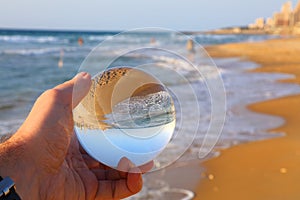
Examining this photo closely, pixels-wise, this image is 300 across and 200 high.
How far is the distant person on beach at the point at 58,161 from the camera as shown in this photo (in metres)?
1.62

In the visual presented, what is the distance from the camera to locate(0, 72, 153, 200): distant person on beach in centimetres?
162

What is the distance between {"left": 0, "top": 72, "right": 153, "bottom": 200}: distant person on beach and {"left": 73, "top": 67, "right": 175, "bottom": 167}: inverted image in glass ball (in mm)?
58

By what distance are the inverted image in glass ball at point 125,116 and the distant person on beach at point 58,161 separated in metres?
0.06

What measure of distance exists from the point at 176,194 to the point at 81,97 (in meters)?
2.56

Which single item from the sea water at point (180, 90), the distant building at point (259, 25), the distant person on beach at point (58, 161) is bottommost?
the distant building at point (259, 25)

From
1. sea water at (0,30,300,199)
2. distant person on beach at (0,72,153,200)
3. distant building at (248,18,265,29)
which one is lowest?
distant building at (248,18,265,29)

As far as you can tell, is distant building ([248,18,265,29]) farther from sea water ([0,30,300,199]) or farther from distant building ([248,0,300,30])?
sea water ([0,30,300,199])

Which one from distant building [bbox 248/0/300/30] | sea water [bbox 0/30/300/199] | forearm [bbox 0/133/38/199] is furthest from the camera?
distant building [bbox 248/0/300/30]

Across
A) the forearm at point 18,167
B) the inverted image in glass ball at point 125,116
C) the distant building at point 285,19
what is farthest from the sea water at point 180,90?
the distant building at point 285,19

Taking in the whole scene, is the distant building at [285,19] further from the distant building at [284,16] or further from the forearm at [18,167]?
the forearm at [18,167]

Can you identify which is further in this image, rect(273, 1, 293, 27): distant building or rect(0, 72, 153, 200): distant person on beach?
rect(273, 1, 293, 27): distant building

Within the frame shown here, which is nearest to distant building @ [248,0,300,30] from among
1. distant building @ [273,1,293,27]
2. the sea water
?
distant building @ [273,1,293,27]

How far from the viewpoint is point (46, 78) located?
13.3 meters

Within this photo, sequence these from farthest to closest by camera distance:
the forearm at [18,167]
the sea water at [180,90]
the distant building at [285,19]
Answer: the distant building at [285,19] → the sea water at [180,90] → the forearm at [18,167]
